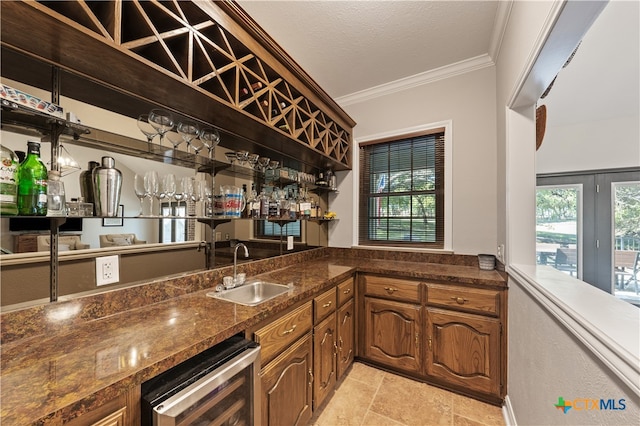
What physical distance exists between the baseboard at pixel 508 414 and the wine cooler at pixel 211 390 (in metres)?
1.61

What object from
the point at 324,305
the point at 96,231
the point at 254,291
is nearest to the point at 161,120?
the point at 96,231

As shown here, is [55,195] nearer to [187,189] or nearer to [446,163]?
[187,189]

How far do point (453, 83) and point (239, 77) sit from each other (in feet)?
6.62

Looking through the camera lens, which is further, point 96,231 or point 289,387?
point 289,387

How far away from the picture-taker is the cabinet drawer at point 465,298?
5.90ft

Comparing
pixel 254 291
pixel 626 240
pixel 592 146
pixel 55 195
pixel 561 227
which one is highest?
pixel 592 146

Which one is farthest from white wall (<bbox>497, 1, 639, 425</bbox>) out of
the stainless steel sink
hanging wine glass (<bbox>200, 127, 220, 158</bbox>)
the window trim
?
hanging wine glass (<bbox>200, 127, 220, 158</bbox>)

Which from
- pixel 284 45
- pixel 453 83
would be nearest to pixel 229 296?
pixel 284 45

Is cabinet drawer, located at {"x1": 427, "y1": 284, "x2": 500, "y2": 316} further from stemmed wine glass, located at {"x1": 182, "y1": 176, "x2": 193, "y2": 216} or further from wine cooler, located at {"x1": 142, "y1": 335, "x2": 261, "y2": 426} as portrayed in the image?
stemmed wine glass, located at {"x1": 182, "y1": 176, "x2": 193, "y2": 216}

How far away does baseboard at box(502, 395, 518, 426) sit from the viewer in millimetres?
1569

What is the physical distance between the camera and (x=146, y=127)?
133 centimetres

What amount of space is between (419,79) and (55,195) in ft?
9.34

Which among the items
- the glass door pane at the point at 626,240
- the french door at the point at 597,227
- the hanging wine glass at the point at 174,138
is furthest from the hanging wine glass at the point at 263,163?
the glass door pane at the point at 626,240

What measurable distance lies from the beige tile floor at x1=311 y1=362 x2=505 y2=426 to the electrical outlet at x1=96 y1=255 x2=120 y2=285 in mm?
1510
